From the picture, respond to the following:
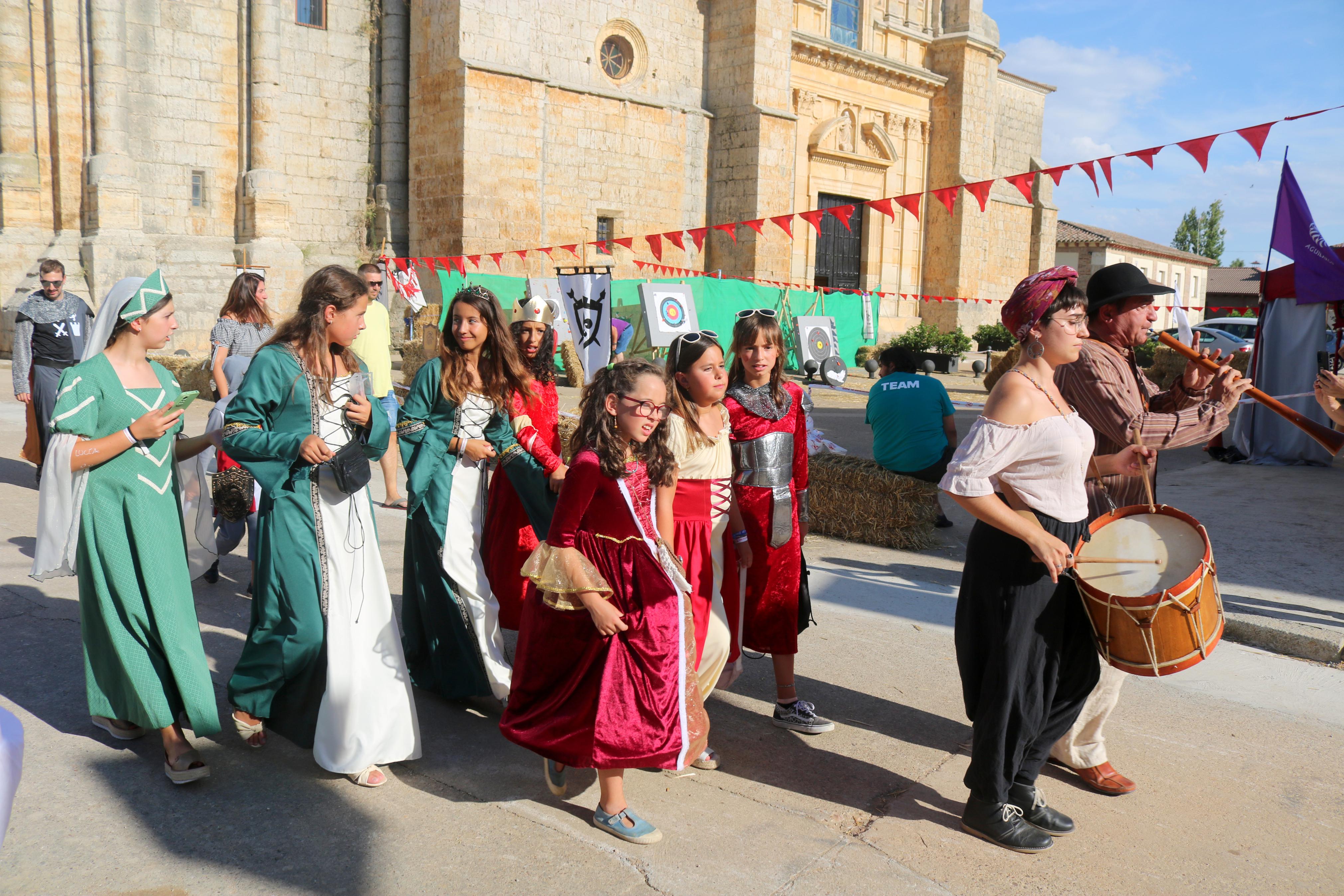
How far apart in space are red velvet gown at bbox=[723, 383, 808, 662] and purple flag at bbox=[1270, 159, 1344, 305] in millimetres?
8110

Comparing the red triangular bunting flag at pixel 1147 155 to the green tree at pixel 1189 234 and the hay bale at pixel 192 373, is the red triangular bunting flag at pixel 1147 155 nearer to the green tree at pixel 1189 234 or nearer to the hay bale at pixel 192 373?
the hay bale at pixel 192 373

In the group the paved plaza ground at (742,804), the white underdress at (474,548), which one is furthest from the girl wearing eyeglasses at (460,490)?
the paved plaza ground at (742,804)

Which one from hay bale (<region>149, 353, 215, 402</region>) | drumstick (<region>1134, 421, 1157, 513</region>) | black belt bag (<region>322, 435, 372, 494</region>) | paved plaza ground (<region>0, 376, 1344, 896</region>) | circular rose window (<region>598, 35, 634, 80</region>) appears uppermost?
circular rose window (<region>598, 35, 634, 80</region>)

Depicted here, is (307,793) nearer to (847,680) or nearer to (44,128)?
(847,680)

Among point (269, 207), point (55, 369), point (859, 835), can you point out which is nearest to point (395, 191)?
point (269, 207)

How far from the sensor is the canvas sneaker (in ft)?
12.8

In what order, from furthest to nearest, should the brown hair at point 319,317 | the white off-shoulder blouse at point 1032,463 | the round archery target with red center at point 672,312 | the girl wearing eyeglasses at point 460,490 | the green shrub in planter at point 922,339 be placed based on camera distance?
the green shrub in planter at point 922,339, the round archery target with red center at point 672,312, the girl wearing eyeglasses at point 460,490, the brown hair at point 319,317, the white off-shoulder blouse at point 1032,463

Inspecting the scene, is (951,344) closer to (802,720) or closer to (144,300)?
(802,720)

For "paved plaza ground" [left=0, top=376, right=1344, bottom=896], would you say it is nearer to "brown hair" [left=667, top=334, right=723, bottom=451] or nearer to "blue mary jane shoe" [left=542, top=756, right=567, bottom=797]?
"blue mary jane shoe" [left=542, top=756, right=567, bottom=797]

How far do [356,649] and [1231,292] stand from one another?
64.1 metres

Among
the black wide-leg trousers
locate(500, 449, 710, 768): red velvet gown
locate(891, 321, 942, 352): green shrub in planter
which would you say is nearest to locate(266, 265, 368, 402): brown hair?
locate(500, 449, 710, 768): red velvet gown

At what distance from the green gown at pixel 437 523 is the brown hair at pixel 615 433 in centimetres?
104

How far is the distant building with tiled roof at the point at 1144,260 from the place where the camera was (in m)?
42.5

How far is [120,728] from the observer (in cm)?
360
